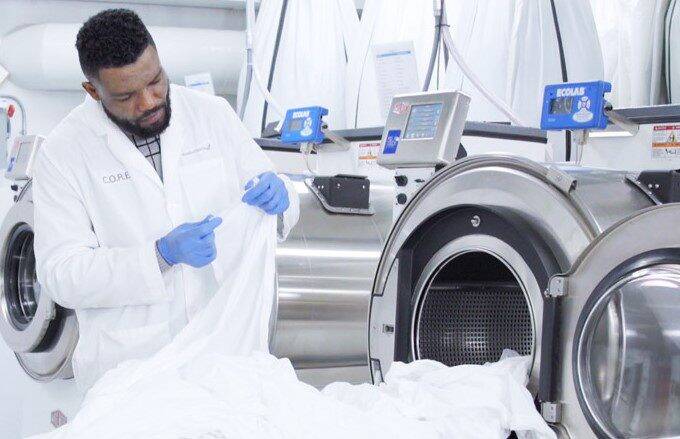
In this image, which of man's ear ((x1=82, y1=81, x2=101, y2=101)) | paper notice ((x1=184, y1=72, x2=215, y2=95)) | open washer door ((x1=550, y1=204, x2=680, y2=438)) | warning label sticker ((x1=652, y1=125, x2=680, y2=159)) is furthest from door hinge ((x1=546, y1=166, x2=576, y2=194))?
paper notice ((x1=184, y1=72, x2=215, y2=95))

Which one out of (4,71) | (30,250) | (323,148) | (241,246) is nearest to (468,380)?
(241,246)

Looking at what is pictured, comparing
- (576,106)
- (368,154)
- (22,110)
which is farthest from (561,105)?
(22,110)

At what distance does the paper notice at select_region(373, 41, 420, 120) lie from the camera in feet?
7.87

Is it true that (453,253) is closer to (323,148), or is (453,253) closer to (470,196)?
(470,196)

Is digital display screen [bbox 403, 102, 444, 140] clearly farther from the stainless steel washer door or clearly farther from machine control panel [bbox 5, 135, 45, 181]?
machine control panel [bbox 5, 135, 45, 181]

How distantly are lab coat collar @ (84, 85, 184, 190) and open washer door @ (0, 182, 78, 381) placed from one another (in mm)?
879

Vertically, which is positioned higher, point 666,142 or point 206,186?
point 666,142

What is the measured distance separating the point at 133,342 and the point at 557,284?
106 cm

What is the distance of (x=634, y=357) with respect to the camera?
131 centimetres

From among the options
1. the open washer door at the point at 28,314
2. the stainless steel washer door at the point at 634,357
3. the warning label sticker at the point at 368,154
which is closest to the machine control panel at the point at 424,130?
the stainless steel washer door at the point at 634,357

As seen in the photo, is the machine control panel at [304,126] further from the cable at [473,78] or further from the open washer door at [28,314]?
the open washer door at [28,314]

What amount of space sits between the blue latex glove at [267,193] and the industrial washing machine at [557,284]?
13.0 inches

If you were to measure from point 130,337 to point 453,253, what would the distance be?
80cm

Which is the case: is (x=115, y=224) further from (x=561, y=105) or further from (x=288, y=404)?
(x=561, y=105)
